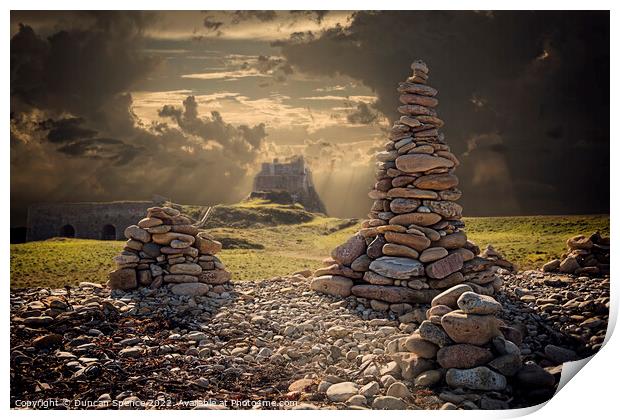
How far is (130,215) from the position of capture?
109 feet

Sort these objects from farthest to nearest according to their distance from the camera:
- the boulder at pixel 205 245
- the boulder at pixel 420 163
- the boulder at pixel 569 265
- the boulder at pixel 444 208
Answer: the boulder at pixel 569 265 < the boulder at pixel 205 245 < the boulder at pixel 444 208 < the boulder at pixel 420 163

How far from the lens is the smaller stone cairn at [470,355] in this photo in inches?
303

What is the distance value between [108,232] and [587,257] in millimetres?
28355

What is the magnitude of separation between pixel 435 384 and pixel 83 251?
52.3ft

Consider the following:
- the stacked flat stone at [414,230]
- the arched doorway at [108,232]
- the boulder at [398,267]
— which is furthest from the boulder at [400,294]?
the arched doorway at [108,232]

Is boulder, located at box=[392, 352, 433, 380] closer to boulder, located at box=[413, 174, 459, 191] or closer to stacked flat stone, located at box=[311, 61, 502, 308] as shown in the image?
stacked flat stone, located at box=[311, 61, 502, 308]

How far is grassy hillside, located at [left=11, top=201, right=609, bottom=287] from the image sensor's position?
49.1 feet

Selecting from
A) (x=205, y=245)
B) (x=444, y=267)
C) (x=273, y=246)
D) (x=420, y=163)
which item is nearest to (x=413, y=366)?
(x=444, y=267)

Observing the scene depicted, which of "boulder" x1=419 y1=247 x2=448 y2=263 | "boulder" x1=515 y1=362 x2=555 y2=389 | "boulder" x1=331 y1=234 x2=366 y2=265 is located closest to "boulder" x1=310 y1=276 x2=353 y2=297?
"boulder" x1=331 y1=234 x2=366 y2=265

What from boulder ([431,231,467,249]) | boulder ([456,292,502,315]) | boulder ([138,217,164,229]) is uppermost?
boulder ([138,217,164,229])

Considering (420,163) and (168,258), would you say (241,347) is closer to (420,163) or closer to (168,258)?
(168,258)

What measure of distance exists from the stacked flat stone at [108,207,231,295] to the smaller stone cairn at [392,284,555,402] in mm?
5114

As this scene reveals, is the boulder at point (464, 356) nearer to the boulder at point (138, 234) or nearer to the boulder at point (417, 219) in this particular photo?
the boulder at point (417, 219)
